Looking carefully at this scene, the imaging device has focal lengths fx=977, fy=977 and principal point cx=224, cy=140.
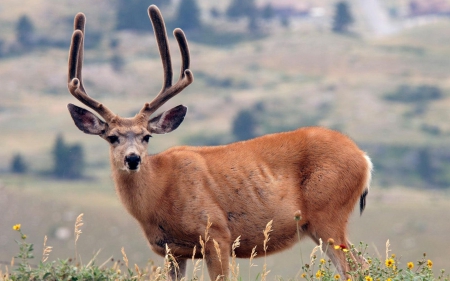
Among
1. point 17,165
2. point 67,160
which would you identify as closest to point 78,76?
point 67,160

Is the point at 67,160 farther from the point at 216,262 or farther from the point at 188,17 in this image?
the point at 216,262

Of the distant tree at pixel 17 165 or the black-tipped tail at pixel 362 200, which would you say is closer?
the black-tipped tail at pixel 362 200

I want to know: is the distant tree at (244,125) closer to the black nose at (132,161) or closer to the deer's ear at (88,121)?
the deer's ear at (88,121)

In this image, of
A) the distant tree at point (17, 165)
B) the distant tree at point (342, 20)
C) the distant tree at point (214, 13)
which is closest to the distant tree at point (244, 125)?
the distant tree at point (17, 165)

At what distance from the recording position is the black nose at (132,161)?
1072 cm

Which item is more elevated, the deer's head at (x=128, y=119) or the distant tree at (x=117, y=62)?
the deer's head at (x=128, y=119)

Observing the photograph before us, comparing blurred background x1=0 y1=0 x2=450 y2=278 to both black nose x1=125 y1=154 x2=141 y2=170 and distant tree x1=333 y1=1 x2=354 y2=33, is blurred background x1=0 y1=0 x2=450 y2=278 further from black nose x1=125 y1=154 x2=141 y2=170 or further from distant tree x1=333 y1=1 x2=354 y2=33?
black nose x1=125 y1=154 x2=141 y2=170

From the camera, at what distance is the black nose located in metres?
10.7

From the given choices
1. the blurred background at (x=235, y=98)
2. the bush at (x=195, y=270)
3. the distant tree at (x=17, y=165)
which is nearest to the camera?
the bush at (x=195, y=270)

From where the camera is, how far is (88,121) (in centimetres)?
1130

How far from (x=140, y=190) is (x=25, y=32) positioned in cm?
12079

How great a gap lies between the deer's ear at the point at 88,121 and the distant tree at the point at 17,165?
253 ft

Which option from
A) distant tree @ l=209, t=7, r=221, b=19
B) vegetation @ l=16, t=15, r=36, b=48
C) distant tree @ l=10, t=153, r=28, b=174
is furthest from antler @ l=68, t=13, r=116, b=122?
distant tree @ l=209, t=7, r=221, b=19

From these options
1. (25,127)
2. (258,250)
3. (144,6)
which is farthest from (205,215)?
(144,6)
